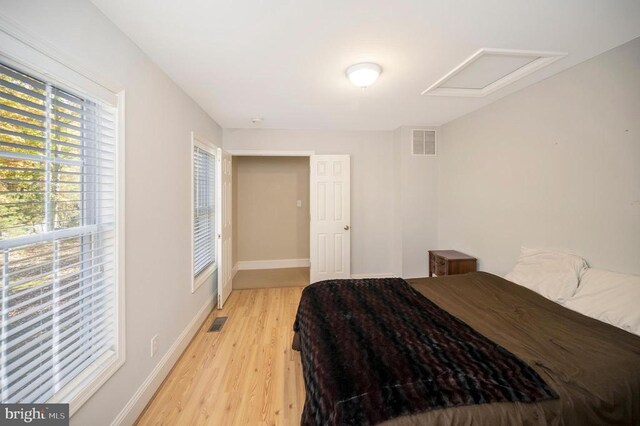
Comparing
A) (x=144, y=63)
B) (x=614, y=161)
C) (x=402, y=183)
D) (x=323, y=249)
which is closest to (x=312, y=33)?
(x=144, y=63)

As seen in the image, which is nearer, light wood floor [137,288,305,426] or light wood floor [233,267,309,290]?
light wood floor [137,288,305,426]

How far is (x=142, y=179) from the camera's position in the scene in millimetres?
1702

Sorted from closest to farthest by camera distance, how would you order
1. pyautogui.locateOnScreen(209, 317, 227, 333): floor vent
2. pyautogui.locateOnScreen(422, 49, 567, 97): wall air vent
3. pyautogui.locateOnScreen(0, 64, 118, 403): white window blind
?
pyautogui.locateOnScreen(0, 64, 118, 403): white window blind, pyautogui.locateOnScreen(422, 49, 567, 97): wall air vent, pyautogui.locateOnScreen(209, 317, 227, 333): floor vent

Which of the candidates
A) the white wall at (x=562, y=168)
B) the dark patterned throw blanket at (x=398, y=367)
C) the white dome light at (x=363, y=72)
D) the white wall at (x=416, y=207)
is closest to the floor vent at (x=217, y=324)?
the dark patterned throw blanket at (x=398, y=367)

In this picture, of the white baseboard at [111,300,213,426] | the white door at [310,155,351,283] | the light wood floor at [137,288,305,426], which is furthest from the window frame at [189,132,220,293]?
the white door at [310,155,351,283]

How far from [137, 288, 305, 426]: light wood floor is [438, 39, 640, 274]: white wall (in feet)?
8.26

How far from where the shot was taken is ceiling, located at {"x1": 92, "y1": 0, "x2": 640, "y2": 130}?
4.50 ft

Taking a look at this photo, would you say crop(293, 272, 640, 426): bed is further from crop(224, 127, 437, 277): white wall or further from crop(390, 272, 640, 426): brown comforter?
crop(224, 127, 437, 277): white wall

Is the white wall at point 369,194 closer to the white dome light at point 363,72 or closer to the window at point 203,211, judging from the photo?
the window at point 203,211

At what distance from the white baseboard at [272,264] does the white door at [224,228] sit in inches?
51.4

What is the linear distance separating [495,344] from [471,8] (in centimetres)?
193

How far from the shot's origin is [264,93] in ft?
8.09

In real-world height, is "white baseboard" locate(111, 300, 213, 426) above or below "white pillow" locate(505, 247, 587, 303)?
below

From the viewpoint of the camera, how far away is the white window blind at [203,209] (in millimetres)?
2793
